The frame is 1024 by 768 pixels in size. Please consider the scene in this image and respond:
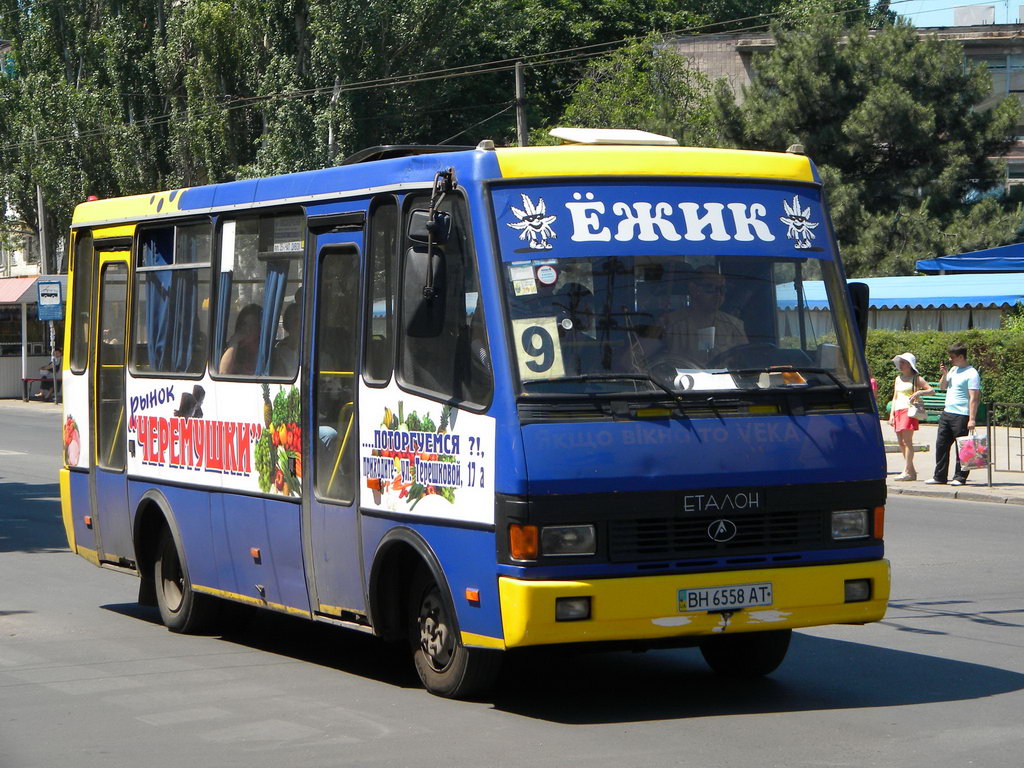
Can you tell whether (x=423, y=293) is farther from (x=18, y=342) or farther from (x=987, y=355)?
(x=18, y=342)

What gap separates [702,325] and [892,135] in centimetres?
3334

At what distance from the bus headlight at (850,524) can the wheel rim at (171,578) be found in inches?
185

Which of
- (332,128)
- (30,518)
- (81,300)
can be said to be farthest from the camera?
(332,128)

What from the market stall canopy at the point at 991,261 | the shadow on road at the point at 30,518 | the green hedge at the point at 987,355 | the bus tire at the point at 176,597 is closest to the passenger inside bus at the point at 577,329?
the bus tire at the point at 176,597

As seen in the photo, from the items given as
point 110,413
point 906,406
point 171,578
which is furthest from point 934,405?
point 171,578

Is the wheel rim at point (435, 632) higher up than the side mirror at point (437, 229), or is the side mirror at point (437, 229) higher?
the side mirror at point (437, 229)

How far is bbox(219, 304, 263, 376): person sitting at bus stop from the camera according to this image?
30.5 feet

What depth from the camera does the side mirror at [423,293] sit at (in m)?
7.26

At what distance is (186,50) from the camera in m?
50.3

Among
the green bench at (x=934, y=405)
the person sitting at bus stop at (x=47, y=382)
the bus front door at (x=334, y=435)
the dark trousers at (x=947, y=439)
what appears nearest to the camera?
the bus front door at (x=334, y=435)

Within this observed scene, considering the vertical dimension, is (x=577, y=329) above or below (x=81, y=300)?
below

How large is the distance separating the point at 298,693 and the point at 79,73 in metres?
47.8

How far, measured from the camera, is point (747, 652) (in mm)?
8258

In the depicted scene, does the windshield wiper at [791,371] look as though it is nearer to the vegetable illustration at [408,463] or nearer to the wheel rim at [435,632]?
the vegetable illustration at [408,463]
